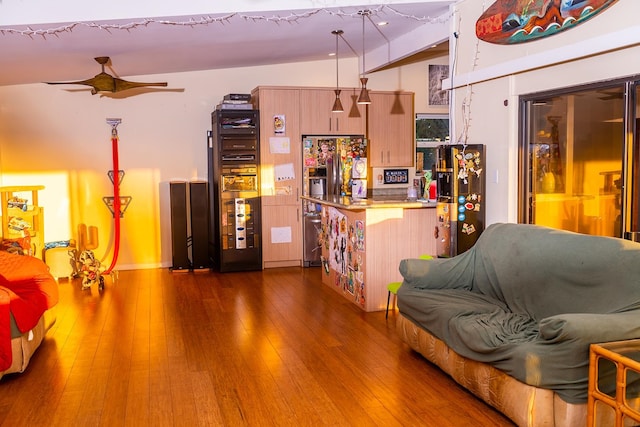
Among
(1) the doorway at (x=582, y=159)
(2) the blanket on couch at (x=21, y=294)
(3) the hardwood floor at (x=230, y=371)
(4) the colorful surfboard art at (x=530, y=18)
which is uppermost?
(4) the colorful surfboard art at (x=530, y=18)

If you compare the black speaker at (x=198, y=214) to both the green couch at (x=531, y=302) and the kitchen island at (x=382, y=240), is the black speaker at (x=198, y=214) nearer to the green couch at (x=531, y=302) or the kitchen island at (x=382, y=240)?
the kitchen island at (x=382, y=240)

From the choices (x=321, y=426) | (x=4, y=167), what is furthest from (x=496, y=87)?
(x=4, y=167)

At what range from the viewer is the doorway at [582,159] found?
4164mm

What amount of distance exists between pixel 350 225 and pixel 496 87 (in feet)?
5.77

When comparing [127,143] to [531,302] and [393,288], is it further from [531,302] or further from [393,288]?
[531,302]

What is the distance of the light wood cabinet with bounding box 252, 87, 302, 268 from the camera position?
7.84m

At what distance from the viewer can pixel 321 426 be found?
3301 millimetres

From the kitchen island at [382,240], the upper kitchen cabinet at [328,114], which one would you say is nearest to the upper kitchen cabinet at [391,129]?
the upper kitchen cabinet at [328,114]

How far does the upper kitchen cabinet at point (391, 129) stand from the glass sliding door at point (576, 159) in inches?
133

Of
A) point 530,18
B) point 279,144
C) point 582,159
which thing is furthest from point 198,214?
point 582,159

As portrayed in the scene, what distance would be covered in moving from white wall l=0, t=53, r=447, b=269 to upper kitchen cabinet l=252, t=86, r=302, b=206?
701 millimetres

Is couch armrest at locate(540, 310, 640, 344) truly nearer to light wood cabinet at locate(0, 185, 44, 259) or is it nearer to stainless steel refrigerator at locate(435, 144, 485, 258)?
stainless steel refrigerator at locate(435, 144, 485, 258)

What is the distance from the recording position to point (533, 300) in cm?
385

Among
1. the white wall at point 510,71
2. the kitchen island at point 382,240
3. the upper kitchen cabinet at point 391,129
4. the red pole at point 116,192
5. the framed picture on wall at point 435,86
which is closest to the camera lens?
the white wall at point 510,71
